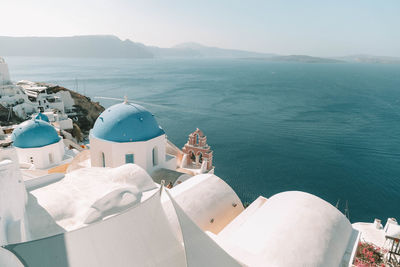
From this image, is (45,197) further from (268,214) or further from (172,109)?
(172,109)

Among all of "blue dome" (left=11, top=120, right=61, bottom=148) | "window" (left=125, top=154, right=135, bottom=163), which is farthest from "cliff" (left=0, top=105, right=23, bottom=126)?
"window" (left=125, top=154, right=135, bottom=163)

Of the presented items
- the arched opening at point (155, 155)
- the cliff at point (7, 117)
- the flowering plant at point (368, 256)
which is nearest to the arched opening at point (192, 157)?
the arched opening at point (155, 155)

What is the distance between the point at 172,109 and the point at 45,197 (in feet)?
200

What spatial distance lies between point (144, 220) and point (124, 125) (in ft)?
31.4

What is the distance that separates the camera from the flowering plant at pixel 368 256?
10812mm

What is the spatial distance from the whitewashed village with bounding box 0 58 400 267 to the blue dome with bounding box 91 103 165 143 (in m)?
0.06

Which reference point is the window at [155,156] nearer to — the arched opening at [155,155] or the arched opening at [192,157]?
the arched opening at [155,155]

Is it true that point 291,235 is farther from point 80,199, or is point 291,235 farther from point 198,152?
point 198,152

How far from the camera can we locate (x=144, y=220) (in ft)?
27.0

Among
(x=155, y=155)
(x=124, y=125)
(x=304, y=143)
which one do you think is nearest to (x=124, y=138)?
(x=124, y=125)

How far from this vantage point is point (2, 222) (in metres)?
6.54

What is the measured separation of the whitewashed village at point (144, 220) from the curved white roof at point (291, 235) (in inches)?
1.6

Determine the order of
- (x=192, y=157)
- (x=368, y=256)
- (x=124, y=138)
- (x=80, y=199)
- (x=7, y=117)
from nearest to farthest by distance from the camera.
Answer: (x=80, y=199)
(x=368, y=256)
(x=124, y=138)
(x=192, y=157)
(x=7, y=117)

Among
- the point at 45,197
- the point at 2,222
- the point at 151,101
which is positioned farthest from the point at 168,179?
the point at 151,101
